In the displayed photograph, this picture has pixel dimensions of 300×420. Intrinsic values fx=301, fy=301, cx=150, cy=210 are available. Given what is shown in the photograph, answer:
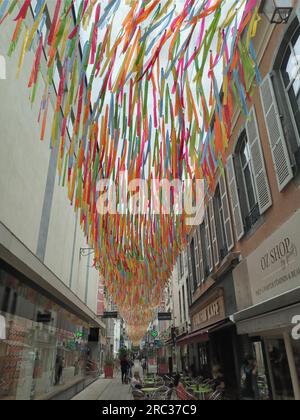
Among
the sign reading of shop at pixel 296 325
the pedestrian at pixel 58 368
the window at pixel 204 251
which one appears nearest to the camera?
the sign reading of shop at pixel 296 325

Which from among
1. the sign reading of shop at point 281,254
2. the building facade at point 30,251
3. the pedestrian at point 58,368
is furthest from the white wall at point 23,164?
the sign reading of shop at point 281,254

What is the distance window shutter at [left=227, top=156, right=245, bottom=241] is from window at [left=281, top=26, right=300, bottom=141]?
3.16m

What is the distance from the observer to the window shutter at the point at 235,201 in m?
8.78

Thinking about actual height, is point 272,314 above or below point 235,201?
below

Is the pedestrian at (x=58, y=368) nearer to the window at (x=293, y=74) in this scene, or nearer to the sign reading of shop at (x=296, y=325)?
the sign reading of shop at (x=296, y=325)

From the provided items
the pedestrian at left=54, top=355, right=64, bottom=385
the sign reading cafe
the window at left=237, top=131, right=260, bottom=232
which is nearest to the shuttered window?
the sign reading cafe

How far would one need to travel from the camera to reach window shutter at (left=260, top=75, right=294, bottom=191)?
607 cm

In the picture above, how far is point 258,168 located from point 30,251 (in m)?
5.74

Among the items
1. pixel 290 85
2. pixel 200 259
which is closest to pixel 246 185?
pixel 290 85

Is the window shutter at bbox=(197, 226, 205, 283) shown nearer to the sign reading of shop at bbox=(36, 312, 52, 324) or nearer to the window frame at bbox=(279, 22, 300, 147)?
the sign reading of shop at bbox=(36, 312, 52, 324)

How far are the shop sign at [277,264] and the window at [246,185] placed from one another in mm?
1148

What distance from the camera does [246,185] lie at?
8.95m

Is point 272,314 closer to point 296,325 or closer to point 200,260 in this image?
point 296,325
